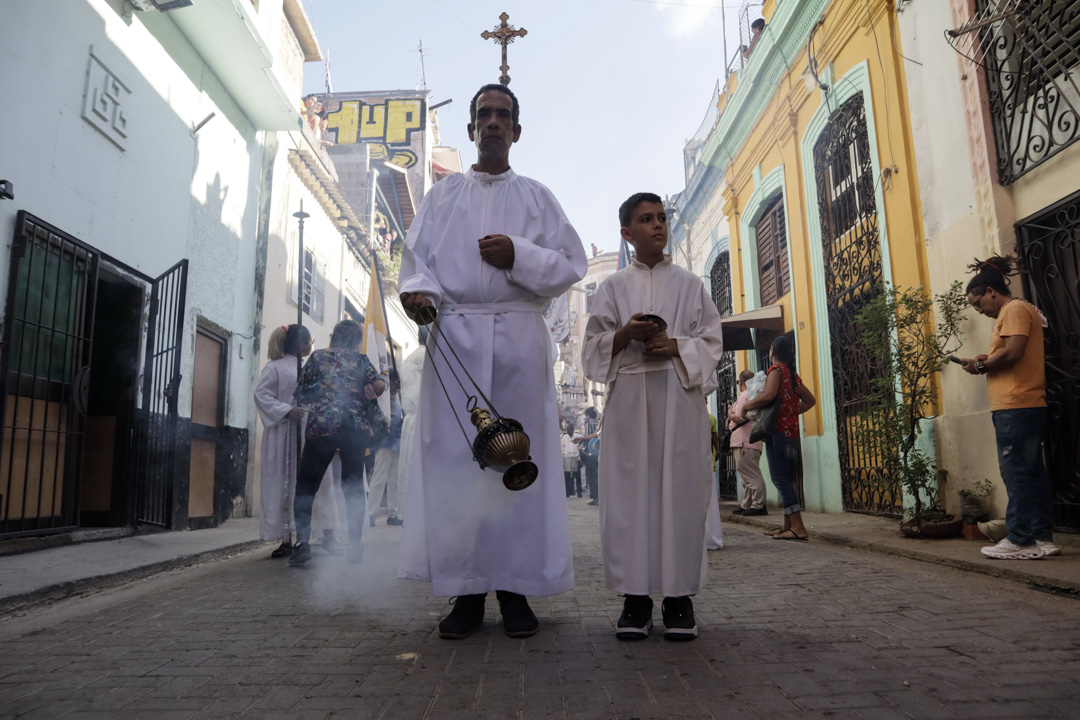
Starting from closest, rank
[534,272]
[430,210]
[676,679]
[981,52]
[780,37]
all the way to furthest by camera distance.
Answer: [676,679] < [534,272] < [430,210] < [981,52] < [780,37]

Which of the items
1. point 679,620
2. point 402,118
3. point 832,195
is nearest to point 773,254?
point 832,195

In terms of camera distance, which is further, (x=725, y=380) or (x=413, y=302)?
(x=725, y=380)

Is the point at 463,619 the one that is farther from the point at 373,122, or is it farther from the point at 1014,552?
the point at 373,122

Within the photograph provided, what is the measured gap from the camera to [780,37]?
454 inches

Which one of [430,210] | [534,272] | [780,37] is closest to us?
[534,272]

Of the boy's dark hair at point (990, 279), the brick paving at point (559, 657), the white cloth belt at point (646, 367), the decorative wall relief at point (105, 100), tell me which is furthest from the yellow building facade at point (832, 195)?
the decorative wall relief at point (105, 100)

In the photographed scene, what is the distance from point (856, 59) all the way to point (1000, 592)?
7349 mm

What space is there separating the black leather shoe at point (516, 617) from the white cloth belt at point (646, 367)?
101cm

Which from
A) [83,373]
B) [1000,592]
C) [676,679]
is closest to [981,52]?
[1000,592]

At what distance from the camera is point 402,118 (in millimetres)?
31172

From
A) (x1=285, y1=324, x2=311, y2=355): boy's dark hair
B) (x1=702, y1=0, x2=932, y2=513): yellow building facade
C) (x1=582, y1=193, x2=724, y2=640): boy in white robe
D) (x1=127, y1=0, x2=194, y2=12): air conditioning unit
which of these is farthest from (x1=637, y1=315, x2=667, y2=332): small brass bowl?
(x1=127, y1=0, x2=194, y2=12): air conditioning unit

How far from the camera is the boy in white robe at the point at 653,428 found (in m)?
3.08

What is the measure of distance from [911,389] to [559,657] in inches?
199

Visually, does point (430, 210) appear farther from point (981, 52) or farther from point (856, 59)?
point (856, 59)
